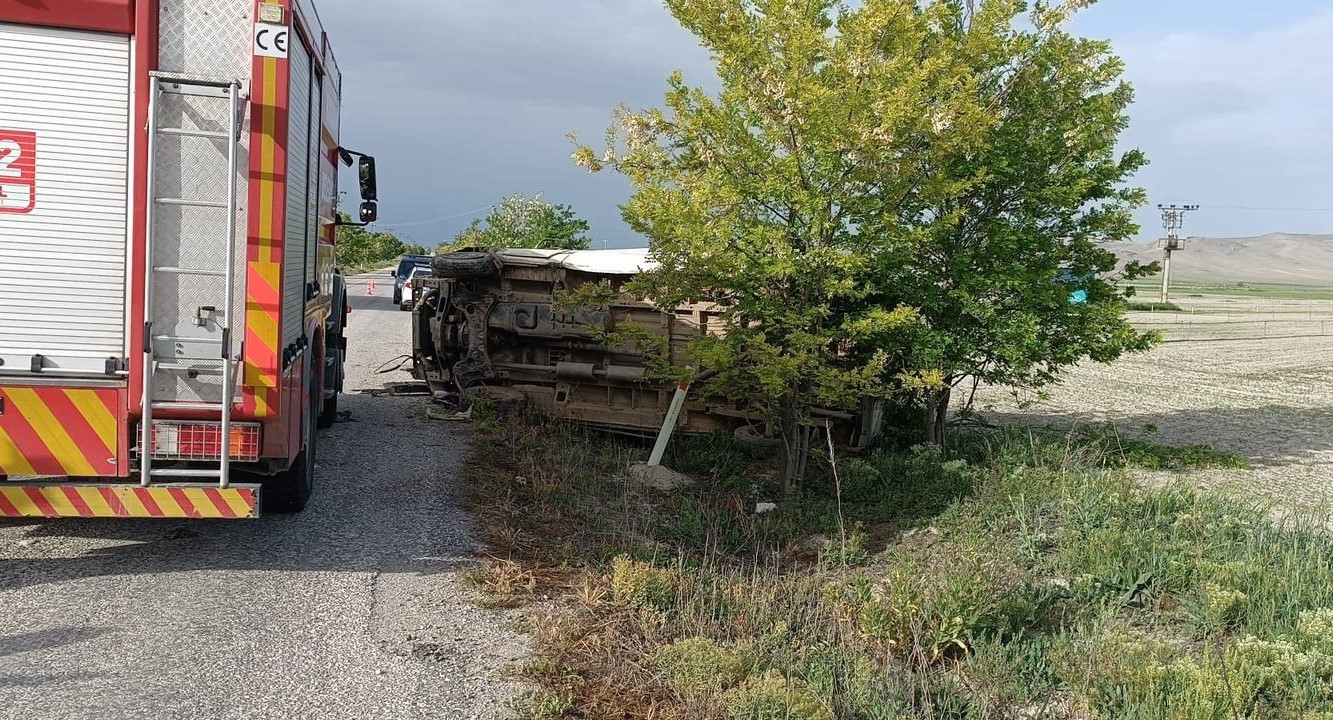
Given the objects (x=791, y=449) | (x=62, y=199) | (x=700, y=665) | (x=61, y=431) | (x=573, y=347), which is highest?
(x=62, y=199)

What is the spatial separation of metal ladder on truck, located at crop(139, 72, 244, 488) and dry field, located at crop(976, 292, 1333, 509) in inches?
319

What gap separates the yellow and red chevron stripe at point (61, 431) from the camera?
5965 millimetres

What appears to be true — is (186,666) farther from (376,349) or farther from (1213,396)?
(1213,396)

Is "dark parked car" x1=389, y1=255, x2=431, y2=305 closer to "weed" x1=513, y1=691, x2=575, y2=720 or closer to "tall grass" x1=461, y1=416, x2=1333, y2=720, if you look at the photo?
"tall grass" x1=461, y1=416, x2=1333, y2=720

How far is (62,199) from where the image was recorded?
5.88 m

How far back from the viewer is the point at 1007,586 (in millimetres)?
6711

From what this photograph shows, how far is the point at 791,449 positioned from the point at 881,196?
2.57 m

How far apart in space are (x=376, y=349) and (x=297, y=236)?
1393cm

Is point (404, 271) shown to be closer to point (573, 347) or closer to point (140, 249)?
point (573, 347)

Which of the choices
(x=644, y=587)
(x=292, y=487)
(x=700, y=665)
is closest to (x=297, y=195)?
(x=292, y=487)

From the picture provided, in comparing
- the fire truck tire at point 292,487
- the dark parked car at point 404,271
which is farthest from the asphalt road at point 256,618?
the dark parked car at point 404,271

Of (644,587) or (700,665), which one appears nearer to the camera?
(700,665)

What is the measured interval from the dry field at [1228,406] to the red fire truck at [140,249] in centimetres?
803

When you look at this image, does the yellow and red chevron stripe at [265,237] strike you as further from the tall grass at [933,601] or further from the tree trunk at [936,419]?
the tree trunk at [936,419]
